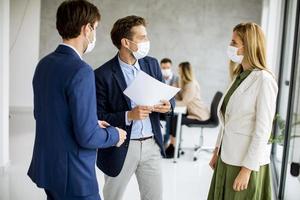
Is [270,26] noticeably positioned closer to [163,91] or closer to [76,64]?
[163,91]

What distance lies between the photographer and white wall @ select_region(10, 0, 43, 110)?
671 cm

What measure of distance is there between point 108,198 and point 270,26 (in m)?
3.82

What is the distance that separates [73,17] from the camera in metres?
1.54

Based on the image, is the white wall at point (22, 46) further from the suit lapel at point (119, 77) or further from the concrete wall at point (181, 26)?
the suit lapel at point (119, 77)

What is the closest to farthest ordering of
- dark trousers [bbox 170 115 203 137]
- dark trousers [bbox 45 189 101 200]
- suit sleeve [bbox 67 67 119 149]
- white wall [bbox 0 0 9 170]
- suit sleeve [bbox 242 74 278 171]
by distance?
suit sleeve [bbox 67 67 119 149] → dark trousers [bbox 45 189 101 200] → suit sleeve [bbox 242 74 278 171] → white wall [bbox 0 0 9 170] → dark trousers [bbox 170 115 203 137]

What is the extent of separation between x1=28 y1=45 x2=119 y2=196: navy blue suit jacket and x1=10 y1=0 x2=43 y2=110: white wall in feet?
18.3

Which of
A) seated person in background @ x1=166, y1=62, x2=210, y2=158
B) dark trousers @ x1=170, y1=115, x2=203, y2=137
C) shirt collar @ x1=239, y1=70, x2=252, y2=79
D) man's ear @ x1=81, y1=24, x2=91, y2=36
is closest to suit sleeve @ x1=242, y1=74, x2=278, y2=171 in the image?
shirt collar @ x1=239, y1=70, x2=252, y2=79

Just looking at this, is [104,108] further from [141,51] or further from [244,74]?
[244,74]

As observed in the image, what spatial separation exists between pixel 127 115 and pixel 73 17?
66 centimetres

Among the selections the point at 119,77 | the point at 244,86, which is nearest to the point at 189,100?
the point at 119,77

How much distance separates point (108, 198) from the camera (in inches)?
84.5

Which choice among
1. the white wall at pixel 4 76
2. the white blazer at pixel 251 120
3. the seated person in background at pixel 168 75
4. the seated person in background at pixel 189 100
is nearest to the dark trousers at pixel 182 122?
the seated person in background at pixel 189 100

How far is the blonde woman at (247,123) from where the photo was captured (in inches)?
70.2

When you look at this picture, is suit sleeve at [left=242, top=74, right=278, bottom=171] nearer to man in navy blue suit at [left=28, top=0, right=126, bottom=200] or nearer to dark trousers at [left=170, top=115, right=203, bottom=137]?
man in navy blue suit at [left=28, top=0, right=126, bottom=200]
